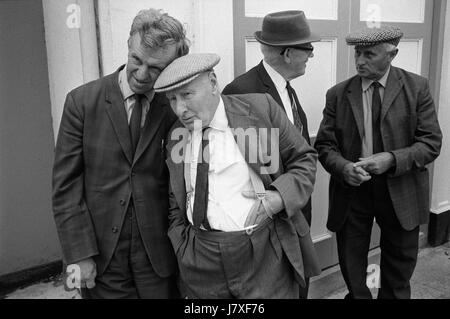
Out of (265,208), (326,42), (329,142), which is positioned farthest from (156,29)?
(326,42)

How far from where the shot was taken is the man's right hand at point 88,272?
1854 millimetres

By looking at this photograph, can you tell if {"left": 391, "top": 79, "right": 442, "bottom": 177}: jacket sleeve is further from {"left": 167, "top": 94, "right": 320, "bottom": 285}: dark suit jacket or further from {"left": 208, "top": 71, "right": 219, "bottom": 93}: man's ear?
{"left": 208, "top": 71, "right": 219, "bottom": 93}: man's ear

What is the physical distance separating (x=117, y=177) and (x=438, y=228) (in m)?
3.52

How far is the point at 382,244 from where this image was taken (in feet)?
9.61

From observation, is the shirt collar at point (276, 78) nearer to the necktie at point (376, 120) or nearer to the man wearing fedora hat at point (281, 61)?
the man wearing fedora hat at point (281, 61)

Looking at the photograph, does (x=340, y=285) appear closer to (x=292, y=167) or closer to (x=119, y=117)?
(x=292, y=167)

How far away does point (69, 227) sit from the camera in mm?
1824

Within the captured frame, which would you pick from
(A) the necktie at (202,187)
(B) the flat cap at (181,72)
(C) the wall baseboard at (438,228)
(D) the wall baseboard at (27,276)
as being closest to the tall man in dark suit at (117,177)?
(B) the flat cap at (181,72)

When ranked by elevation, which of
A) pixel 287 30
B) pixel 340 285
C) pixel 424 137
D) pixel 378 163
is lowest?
pixel 340 285

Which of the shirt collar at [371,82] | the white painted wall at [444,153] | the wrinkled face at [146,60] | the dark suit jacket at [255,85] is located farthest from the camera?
the white painted wall at [444,153]

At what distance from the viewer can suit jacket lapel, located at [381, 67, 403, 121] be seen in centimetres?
262

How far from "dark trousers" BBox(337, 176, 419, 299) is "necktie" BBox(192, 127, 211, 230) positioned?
54.5 inches

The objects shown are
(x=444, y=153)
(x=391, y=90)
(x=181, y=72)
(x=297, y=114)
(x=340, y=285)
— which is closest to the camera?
(x=181, y=72)

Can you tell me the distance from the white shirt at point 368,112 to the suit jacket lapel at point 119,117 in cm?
154
